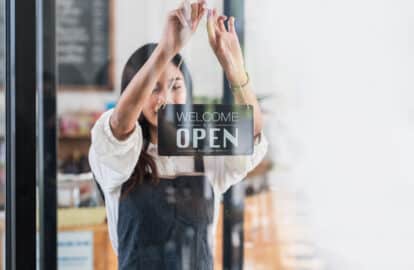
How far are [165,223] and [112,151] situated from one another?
0.65ft

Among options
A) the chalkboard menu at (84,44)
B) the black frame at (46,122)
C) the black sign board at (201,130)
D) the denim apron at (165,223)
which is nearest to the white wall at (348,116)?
the black sign board at (201,130)

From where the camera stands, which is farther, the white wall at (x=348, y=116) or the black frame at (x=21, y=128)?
the white wall at (x=348, y=116)

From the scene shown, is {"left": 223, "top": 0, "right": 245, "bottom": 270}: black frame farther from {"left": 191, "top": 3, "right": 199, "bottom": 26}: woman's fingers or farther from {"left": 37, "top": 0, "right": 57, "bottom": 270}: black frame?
{"left": 37, "top": 0, "right": 57, "bottom": 270}: black frame

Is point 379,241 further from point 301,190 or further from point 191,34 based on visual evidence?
point 191,34

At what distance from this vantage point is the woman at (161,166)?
1193mm

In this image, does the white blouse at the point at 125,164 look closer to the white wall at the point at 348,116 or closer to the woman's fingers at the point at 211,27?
the white wall at the point at 348,116

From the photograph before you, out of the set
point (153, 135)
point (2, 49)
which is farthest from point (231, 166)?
point (2, 49)

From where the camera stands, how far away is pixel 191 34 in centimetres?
121

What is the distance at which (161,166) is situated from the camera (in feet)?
3.95

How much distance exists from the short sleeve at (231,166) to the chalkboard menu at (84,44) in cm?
29

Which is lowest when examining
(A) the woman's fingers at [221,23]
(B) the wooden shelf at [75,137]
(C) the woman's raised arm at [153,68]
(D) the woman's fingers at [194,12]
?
(B) the wooden shelf at [75,137]

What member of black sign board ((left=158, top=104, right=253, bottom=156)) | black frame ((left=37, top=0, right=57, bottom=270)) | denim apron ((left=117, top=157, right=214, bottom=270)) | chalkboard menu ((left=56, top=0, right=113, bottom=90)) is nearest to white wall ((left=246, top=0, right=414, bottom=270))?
black sign board ((left=158, top=104, right=253, bottom=156))

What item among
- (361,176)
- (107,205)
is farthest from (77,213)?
(361,176)

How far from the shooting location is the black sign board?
119 cm
